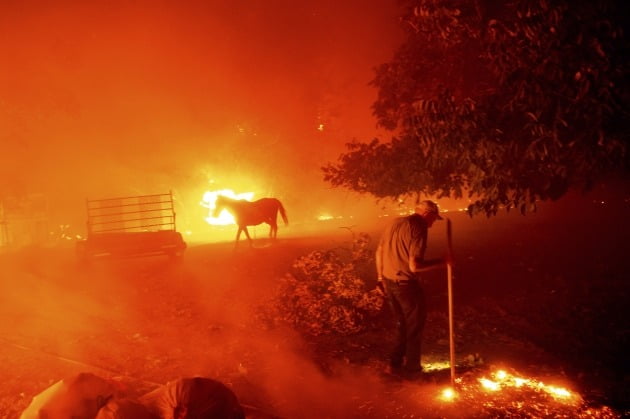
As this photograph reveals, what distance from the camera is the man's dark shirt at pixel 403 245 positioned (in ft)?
18.7

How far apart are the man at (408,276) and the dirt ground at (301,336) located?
329mm

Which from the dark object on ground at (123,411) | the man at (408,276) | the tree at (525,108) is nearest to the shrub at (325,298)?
the man at (408,276)

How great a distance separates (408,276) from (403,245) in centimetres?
37

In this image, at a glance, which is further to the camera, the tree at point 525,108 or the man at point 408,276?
the tree at point 525,108

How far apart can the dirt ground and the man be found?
0.33m

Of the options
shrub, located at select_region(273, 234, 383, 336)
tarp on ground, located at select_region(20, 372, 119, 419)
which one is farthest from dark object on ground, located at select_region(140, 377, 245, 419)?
shrub, located at select_region(273, 234, 383, 336)

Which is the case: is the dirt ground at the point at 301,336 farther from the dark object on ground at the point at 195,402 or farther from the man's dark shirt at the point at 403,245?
the man's dark shirt at the point at 403,245

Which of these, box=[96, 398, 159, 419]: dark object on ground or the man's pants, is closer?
box=[96, 398, 159, 419]: dark object on ground

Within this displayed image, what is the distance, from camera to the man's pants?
5.76m

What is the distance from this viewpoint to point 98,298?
10195 mm

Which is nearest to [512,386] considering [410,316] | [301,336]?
[410,316]

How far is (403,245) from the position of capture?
5809mm

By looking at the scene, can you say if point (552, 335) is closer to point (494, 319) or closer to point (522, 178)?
point (494, 319)

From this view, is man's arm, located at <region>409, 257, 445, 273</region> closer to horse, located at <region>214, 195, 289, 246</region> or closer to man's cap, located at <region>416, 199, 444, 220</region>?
man's cap, located at <region>416, 199, 444, 220</region>
